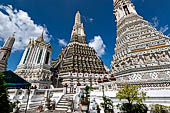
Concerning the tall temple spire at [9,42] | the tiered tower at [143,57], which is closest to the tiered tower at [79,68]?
the tiered tower at [143,57]

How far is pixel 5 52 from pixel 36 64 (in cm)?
2047

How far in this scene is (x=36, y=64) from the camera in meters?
28.1

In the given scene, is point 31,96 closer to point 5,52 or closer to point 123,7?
point 5,52

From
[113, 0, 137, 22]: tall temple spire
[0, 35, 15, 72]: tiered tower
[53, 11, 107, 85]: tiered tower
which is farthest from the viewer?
[0, 35, 15, 72]: tiered tower

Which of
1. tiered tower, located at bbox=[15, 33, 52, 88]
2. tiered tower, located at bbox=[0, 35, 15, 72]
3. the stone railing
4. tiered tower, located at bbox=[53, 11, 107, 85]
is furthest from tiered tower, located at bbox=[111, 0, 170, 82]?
tiered tower, located at bbox=[0, 35, 15, 72]

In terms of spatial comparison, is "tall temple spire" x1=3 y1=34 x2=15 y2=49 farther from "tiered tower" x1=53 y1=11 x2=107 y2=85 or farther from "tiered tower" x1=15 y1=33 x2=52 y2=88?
"tiered tower" x1=53 y1=11 x2=107 y2=85

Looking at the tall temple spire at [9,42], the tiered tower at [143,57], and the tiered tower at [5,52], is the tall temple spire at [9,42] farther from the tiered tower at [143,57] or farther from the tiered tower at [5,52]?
the tiered tower at [143,57]

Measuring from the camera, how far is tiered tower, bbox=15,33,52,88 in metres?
25.8

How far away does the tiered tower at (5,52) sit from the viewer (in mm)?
33772

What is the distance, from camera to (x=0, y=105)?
659 centimetres

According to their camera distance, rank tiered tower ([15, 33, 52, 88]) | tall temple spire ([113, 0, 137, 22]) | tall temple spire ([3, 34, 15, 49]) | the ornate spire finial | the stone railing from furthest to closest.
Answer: the ornate spire finial < tall temple spire ([3, 34, 15, 49]) < tall temple spire ([113, 0, 137, 22]) < tiered tower ([15, 33, 52, 88]) < the stone railing

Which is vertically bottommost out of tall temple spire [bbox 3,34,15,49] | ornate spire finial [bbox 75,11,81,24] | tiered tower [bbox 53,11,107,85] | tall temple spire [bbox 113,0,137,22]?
tiered tower [bbox 53,11,107,85]

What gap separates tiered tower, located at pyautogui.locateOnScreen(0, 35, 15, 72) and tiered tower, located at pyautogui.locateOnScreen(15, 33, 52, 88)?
40.0ft

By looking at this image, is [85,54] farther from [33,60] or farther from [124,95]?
[124,95]
